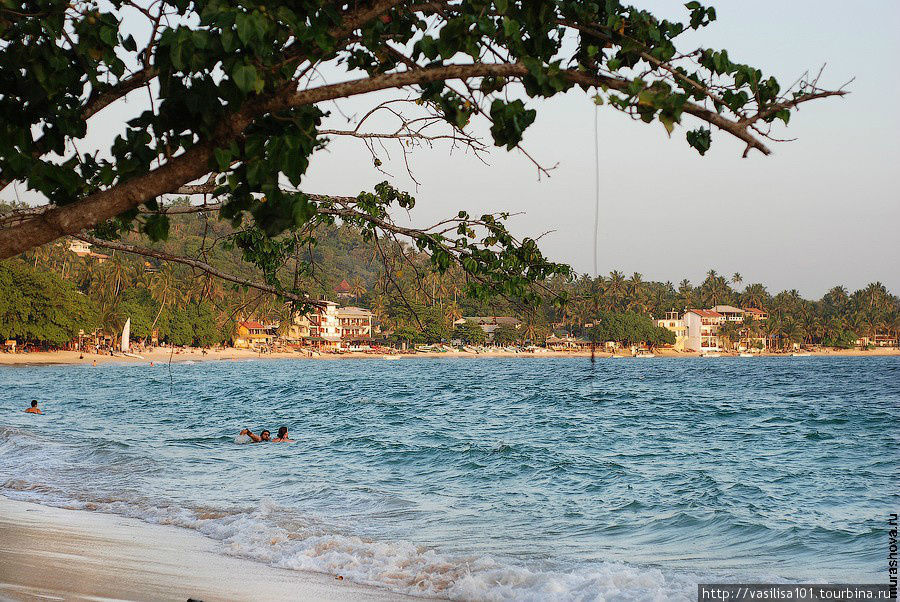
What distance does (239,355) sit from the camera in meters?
118

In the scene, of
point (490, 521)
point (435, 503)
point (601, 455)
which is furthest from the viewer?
point (601, 455)

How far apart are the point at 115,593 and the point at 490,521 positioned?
270 inches

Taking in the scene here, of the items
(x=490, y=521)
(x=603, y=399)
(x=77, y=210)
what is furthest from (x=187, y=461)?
(x=603, y=399)

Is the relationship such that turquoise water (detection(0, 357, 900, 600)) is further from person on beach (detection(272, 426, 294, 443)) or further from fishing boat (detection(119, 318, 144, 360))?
fishing boat (detection(119, 318, 144, 360))

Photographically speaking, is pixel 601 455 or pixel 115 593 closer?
pixel 115 593

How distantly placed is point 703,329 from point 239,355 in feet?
294

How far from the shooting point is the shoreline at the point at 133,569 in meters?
7.32

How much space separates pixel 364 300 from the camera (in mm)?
148125

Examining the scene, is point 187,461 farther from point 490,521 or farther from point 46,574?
point 46,574

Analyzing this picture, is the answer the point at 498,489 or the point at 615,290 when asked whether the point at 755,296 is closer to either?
the point at 615,290

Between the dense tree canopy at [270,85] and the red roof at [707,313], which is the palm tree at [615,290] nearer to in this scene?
the red roof at [707,313]

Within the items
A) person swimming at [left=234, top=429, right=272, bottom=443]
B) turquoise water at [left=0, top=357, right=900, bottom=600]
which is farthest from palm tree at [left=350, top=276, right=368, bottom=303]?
person swimming at [left=234, top=429, right=272, bottom=443]

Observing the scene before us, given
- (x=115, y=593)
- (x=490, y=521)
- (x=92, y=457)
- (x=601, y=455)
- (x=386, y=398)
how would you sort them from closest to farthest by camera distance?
(x=115, y=593) → (x=490, y=521) → (x=92, y=457) → (x=601, y=455) → (x=386, y=398)

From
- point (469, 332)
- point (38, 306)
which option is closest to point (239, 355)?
point (469, 332)
